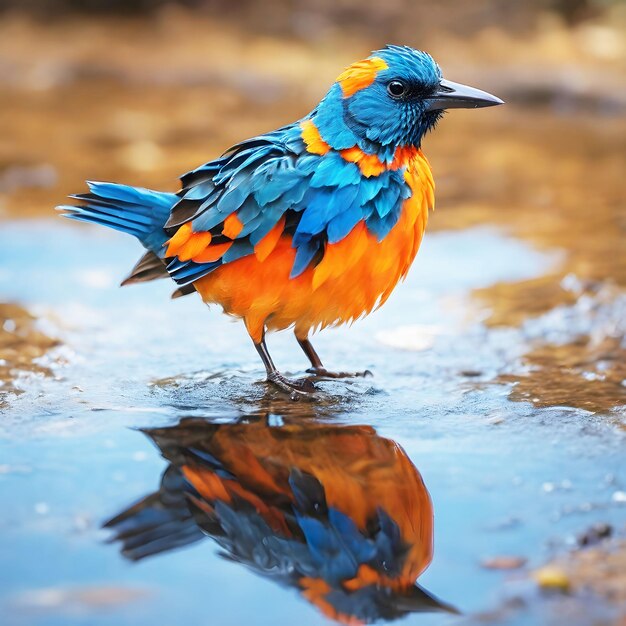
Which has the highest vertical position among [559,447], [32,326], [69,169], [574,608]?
[69,169]

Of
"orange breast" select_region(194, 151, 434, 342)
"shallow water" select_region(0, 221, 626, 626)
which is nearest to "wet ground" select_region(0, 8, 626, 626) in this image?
"shallow water" select_region(0, 221, 626, 626)

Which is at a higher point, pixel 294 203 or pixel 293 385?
pixel 294 203

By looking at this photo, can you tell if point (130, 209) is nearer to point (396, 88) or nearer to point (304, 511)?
point (396, 88)

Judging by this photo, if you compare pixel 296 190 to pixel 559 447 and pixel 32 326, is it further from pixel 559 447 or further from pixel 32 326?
pixel 32 326

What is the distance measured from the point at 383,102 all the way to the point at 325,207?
0.39 m

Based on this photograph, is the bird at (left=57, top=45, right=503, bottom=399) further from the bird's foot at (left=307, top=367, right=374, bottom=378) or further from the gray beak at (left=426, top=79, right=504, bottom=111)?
the bird's foot at (left=307, top=367, right=374, bottom=378)

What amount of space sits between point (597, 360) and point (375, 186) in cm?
110

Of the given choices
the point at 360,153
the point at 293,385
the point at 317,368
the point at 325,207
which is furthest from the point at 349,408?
the point at 360,153

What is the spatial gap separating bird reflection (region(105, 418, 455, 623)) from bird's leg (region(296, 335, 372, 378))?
0.51m

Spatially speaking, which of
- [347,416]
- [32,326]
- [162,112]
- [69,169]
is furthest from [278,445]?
[162,112]

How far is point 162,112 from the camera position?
8.50m

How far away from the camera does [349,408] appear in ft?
10.4

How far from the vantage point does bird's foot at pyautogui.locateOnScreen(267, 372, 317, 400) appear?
3.30 m

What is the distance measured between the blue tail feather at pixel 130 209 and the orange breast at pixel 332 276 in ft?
1.01
